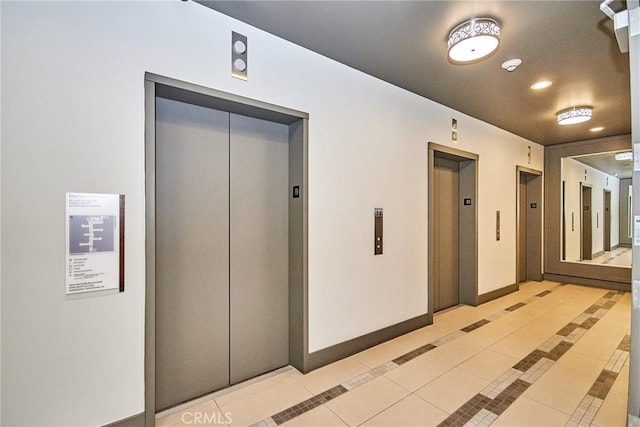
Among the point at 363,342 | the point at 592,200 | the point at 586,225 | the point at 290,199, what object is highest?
the point at 592,200

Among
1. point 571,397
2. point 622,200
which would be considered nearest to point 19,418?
point 571,397

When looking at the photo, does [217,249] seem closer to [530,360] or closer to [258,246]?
[258,246]

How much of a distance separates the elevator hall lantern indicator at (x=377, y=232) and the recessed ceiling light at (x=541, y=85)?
238 centimetres

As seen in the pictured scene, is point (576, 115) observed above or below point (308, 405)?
above

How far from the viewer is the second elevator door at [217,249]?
7.57 ft

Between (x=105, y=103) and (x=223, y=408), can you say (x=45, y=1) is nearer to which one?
(x=105, y=103)

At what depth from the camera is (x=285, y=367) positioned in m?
2.88

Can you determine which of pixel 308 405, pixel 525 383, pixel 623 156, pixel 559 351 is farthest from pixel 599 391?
pixel 623 156

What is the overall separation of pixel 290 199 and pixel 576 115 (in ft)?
14.0

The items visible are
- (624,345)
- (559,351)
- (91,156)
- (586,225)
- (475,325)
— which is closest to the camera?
(91,156)

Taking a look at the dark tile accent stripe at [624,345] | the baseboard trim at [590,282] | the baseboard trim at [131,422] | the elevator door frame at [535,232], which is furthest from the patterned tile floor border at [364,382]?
the baseboard trim at [590,282]

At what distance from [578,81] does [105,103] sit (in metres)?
4.68

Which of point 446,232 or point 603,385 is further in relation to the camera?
point 446,232

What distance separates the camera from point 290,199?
9.61 ft
